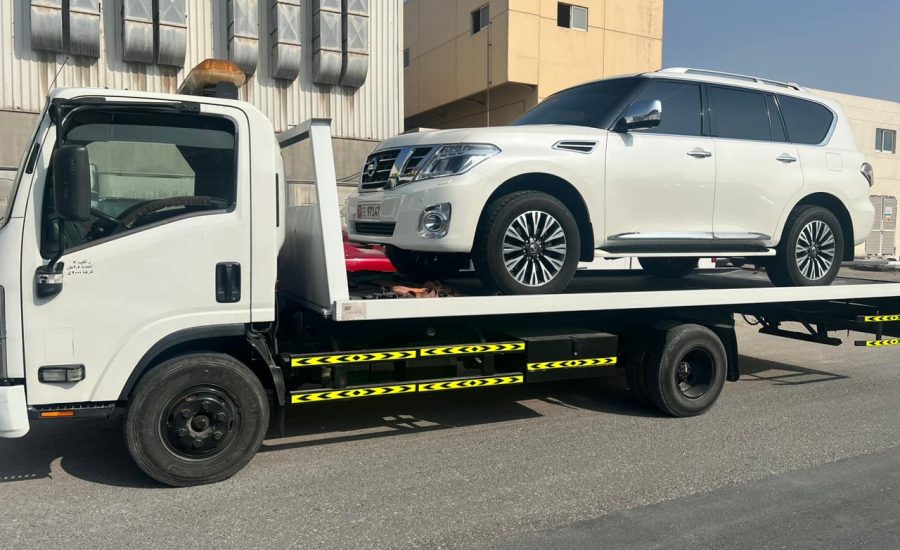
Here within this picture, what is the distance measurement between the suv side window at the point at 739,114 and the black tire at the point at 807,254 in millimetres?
781

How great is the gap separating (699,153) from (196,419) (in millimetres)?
4295

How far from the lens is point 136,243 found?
4316 millimetres

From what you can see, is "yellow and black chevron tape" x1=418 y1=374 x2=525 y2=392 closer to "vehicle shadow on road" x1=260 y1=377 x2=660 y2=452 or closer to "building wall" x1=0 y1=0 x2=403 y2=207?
"vehicle shadow on road" x1=260 y1=377 x2=660 y2=452

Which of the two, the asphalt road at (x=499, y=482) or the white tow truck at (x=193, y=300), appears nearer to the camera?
the asphalt road at (x=499, y=482)

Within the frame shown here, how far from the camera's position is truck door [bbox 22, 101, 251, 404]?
4.18 meters

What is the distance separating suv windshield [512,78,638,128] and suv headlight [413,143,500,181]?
1.14 m

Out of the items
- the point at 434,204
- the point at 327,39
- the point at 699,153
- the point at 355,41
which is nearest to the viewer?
the point at 434,204

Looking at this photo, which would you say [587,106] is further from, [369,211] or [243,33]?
[243,33]

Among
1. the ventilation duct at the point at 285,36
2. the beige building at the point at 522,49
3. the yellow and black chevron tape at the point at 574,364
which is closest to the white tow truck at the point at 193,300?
the yellow and black chevron tape at the point at 574,364

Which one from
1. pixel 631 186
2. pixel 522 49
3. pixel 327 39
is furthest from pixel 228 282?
pixel 522 49

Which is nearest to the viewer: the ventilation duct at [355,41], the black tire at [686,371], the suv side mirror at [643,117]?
the suv side mirror at [643,117]

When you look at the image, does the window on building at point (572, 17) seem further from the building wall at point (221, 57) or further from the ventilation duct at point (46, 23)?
the ventilation duct at point (46, 23)

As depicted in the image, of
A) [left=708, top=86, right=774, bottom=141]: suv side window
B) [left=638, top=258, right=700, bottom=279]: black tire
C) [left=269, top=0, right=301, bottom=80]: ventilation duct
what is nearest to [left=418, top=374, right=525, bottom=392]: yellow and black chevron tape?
[left=708, top=86, right=774, bottom=141]: suv side window

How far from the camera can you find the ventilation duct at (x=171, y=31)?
14078 millimetres
